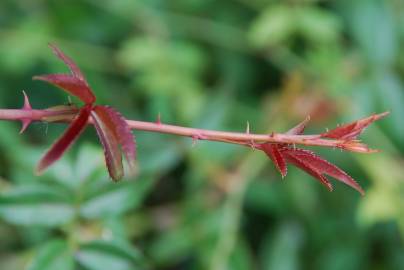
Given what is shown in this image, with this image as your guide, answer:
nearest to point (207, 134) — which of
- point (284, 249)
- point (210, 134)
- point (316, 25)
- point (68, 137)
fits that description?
point (210, 134)

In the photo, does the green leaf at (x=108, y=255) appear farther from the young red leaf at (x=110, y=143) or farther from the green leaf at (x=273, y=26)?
Result: the green leaf at (x=273, y=26)

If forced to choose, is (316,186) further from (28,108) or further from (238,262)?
(28,108)

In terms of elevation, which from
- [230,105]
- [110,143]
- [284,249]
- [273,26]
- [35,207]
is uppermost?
[273,26]

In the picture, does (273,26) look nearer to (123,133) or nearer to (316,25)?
(316,25)

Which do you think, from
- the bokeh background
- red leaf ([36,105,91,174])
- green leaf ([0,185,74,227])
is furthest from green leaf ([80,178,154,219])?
red leaf ([36,105,91,174])

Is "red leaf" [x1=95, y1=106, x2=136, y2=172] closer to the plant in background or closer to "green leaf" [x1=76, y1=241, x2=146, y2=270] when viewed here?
the plant in background
